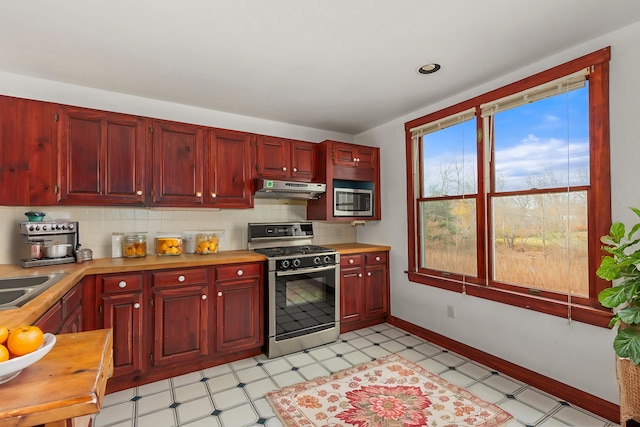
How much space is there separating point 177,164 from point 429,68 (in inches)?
91.9

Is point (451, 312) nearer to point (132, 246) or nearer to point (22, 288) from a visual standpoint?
point (132, 246)

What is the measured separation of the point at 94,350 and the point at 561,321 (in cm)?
278

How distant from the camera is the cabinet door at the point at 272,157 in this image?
10.6 feet

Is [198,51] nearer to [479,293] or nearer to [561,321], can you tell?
[479,293]

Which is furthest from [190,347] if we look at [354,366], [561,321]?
[561,321]

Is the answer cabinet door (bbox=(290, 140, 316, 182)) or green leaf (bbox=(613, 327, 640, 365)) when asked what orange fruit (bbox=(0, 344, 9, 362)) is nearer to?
green leaf (bbox=(613, 327, 640, 365))

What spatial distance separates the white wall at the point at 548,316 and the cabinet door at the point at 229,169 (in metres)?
1.78

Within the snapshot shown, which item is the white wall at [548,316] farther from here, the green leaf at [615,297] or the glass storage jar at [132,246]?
the glass storage jar at [132,246]

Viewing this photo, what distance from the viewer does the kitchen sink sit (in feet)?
4.73

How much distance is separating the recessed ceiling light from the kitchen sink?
287 cm

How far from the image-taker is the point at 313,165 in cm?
357

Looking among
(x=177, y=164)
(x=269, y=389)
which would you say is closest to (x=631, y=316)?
(x=269, y=389)

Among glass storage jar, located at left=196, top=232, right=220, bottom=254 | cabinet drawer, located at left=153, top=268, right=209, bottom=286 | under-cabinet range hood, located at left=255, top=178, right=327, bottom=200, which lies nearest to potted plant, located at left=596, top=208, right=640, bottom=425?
under-cabinet range hood, located at left=255, top=178, right=327, bottom=200

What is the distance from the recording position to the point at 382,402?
7.06ft
